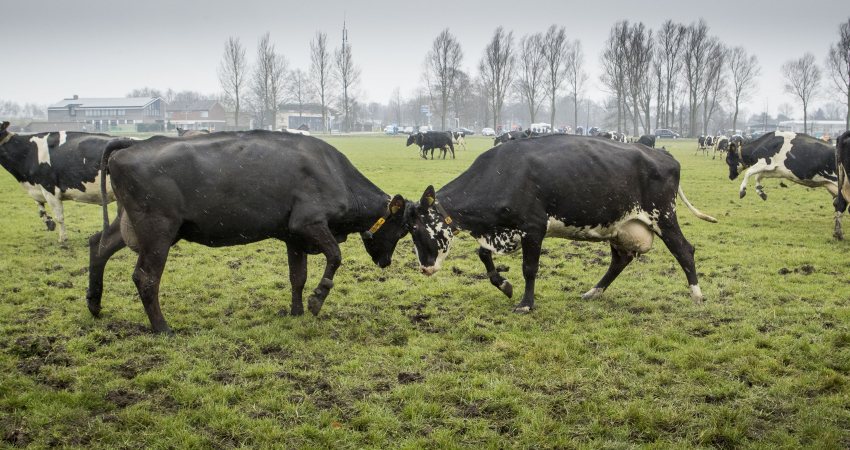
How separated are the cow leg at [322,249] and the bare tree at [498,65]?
77.6 m

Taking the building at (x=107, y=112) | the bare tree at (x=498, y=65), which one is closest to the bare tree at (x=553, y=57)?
the bare tree at (x=498, y=65)

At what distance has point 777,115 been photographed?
15925cm

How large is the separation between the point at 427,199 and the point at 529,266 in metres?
1.41

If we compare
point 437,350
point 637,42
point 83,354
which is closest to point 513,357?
point 437,350

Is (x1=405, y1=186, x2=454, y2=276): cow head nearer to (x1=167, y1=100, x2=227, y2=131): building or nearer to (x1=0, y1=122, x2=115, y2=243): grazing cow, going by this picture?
(x1=0, y1=122, x2=115, y2=243): grazing cow

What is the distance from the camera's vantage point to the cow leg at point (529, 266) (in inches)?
311

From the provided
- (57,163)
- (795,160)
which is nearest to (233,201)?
(57,163)

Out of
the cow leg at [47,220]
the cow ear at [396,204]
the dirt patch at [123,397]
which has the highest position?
the cow ear at [396,204]

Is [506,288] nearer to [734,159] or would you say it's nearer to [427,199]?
[427,199]

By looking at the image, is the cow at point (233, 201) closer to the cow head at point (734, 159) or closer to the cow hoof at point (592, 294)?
the cow hoof at point (592, 294)

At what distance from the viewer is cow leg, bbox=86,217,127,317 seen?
7.43 m

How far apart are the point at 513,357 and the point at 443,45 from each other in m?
81.2

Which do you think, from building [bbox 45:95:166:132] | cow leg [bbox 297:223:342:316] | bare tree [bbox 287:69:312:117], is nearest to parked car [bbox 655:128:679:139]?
bare tree [bbox 287:69:312:117]

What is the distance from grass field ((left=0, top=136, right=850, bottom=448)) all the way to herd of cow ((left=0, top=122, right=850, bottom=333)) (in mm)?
576
